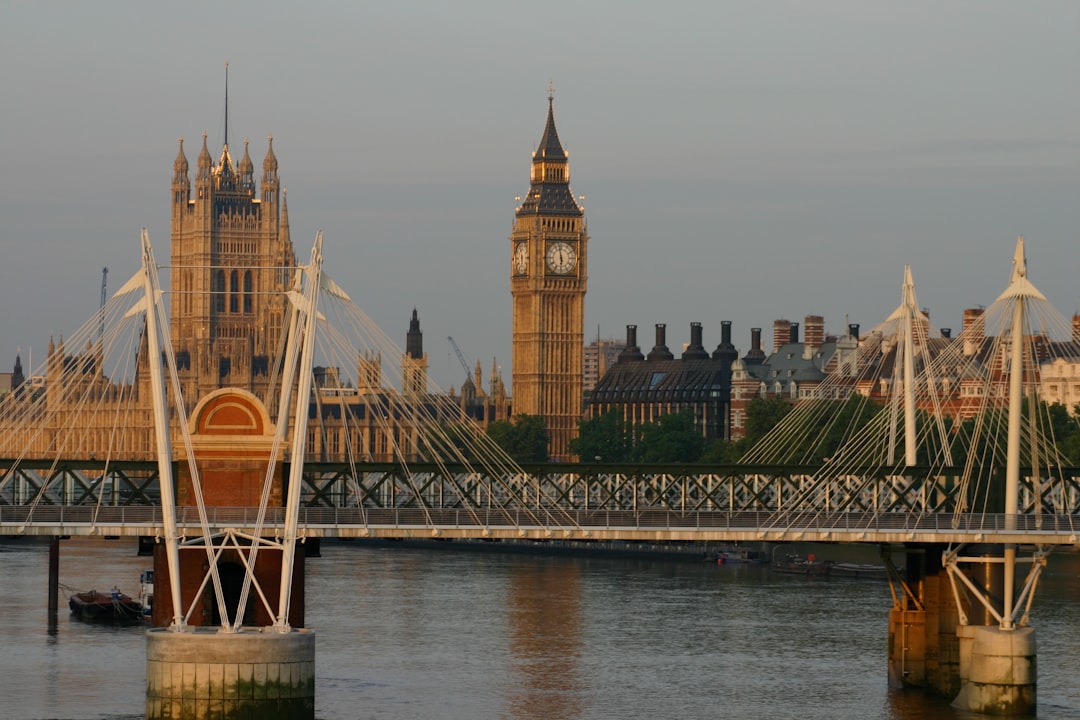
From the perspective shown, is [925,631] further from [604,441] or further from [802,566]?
[604,441]

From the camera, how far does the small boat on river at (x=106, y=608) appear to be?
9125cm

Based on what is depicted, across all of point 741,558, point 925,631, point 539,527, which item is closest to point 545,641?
point 925,631

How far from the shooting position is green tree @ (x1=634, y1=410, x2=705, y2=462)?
178 meters

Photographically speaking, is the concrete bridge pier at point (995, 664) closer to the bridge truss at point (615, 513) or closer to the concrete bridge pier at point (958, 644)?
the concrete bridge pier at point (958, 644)

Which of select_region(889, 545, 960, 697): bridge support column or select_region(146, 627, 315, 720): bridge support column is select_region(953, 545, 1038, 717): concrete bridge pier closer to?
select_region(889, 545, 960, 697): bridge support column

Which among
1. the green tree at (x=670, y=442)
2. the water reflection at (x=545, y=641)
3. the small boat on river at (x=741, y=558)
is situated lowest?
the water reflection at (x=545, y=641)

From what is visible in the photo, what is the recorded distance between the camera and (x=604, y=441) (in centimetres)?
19400

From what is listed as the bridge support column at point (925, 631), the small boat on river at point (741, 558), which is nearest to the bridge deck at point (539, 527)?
the bridge support column at point (925, 631)

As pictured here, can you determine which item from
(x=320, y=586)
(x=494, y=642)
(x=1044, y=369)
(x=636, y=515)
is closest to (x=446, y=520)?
(x=636, y=515)

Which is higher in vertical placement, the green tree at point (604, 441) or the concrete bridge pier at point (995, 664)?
the green tree at point (604, 441)

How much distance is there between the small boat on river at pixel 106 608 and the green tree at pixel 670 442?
277 ft

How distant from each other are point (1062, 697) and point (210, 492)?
22857 millimetres

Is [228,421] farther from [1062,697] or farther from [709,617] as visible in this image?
[709,617]

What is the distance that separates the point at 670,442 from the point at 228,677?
408 ft
